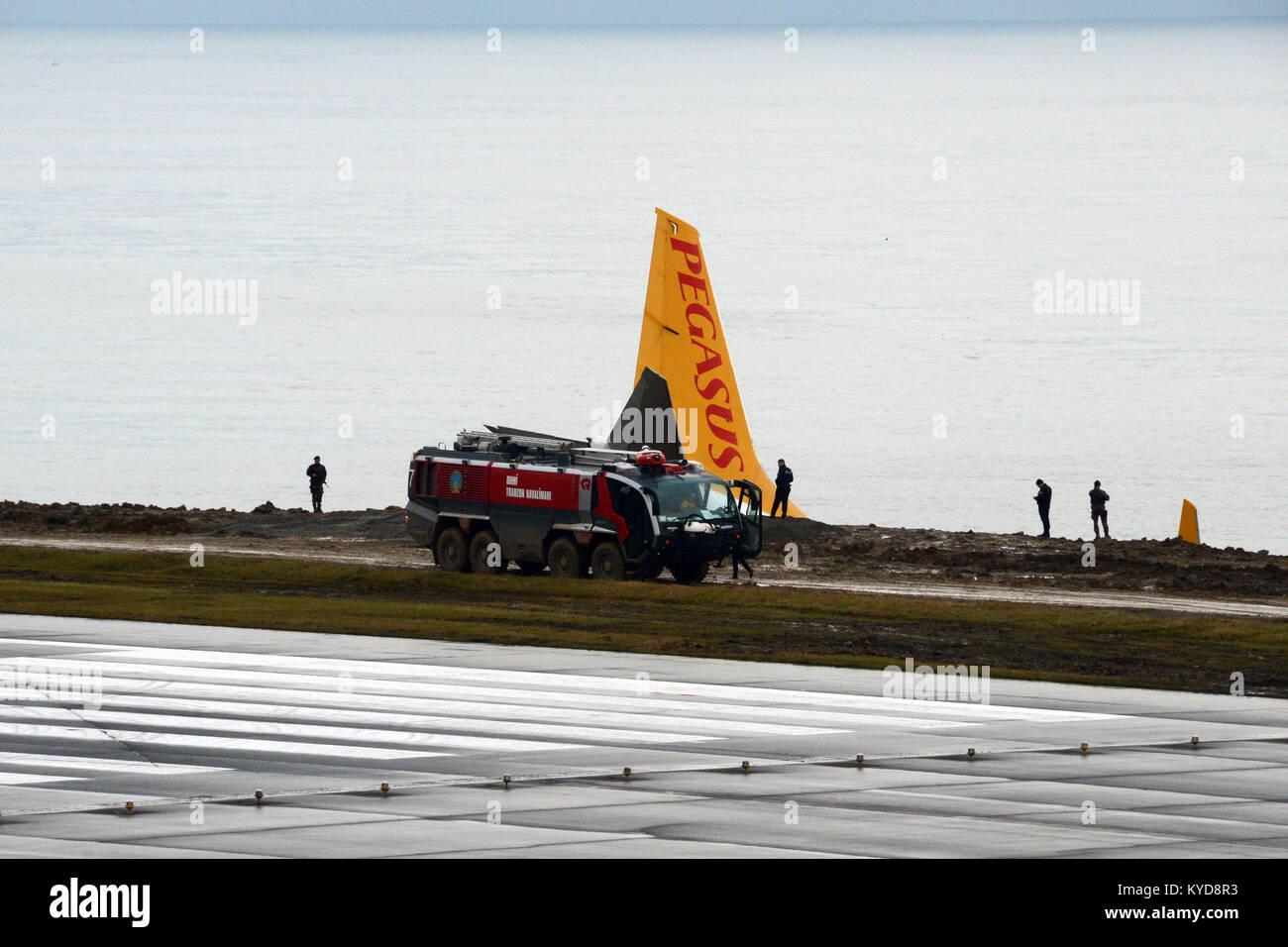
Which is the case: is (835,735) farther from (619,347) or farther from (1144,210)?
(1144,210)

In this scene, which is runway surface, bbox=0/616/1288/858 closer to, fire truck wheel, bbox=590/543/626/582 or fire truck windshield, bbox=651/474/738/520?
fire truck wheel, bbox=590/543/626/582

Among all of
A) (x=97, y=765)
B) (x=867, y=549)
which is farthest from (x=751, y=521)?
(x=97, y=765)

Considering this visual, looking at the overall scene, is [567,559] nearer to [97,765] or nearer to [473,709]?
[473,709]

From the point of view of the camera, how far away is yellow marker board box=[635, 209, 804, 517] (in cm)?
4734

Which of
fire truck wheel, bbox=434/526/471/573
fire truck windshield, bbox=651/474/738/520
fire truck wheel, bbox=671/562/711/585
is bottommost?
fire truck wheel, bbox=671/562/711/585

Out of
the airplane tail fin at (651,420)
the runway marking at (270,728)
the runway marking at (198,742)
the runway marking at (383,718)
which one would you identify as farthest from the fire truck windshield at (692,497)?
the runway marking at (198,742)

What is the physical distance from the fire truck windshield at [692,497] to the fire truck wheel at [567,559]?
1.96 meters

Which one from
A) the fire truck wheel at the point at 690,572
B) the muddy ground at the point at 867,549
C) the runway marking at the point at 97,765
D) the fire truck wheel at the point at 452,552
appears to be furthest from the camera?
the muddy ground at the point at 867,549

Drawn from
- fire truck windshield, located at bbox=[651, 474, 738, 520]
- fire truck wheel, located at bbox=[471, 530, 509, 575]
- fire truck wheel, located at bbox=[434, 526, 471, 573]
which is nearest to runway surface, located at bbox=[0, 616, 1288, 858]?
fire truck windshield, located at bbox=[651, 474, 738, 520]

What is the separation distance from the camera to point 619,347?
93.4 metres

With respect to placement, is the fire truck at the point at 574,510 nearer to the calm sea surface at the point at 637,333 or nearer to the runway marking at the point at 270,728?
the runway marking at the point at 270,728

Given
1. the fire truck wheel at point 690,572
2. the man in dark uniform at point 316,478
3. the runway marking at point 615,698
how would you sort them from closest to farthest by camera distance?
the runway marking at point 615,698, the fire truck wheel at point 690,572, the man in dark uniform at point 316,478

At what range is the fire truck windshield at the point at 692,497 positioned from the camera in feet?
121

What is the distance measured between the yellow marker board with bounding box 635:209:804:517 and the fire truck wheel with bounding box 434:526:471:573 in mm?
9895
